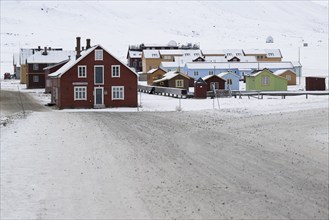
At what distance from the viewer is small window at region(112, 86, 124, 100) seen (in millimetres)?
49688

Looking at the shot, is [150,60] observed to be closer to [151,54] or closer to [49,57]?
[151,54]

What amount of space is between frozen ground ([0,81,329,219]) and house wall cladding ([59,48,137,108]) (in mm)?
12932

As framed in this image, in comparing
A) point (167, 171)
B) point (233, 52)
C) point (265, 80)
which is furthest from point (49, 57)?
point (167, 171)

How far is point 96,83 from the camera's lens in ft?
162

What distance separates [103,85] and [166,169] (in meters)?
29.3

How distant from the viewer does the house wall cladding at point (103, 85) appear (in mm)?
49031

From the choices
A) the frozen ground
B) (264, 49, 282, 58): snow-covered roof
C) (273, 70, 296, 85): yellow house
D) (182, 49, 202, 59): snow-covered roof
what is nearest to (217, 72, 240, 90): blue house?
(273, 70, 296, 85): yellow house

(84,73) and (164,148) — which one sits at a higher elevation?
(84,73)

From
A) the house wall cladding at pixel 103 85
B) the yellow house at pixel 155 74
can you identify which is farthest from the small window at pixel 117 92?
Result: the yellow house at pixel 155 74

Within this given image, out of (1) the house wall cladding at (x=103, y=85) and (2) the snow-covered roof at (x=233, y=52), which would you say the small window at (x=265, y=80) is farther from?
(2) the snow-covered roof at (x=233, y=52)

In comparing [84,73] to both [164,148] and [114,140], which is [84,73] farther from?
[164,148]

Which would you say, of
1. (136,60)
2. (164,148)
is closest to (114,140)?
(164,148)

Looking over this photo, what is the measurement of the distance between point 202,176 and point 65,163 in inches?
225

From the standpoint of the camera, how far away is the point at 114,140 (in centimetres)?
2797
